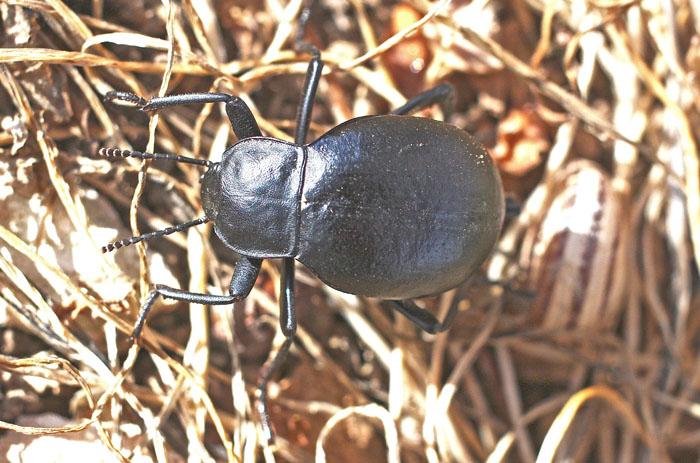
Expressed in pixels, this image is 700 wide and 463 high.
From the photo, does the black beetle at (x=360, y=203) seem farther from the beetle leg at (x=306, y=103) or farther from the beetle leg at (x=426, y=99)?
the beetle leg at (x=426, y=99)

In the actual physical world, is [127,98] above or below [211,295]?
above

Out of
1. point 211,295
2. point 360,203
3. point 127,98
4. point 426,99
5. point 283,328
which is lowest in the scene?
point 283,328

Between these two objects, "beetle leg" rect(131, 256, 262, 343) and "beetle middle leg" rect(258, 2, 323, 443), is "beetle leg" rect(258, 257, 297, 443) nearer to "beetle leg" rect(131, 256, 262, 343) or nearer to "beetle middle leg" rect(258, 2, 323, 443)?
"beetle middle leg" rect(258, 2, 323, 443)

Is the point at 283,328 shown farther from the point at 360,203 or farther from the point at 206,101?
the point at 206,101

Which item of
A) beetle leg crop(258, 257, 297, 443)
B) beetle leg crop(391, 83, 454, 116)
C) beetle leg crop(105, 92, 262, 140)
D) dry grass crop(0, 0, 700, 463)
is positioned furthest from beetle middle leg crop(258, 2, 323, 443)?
beetle leg crop(391, 83, 454, 116)

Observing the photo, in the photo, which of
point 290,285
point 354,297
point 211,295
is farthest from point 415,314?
point 211,295

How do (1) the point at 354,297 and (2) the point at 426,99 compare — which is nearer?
(2) the point at 426,99

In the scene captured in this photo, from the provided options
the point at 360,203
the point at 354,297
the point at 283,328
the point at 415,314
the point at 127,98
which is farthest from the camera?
the point at 354,297
